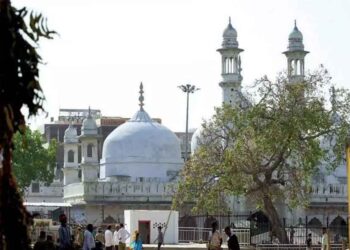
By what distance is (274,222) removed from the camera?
3959cm

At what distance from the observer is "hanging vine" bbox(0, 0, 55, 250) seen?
698 cm

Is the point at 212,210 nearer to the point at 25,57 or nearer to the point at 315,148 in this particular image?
the point at 315,148

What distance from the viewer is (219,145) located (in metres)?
41.1

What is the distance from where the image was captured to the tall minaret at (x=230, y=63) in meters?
66.2

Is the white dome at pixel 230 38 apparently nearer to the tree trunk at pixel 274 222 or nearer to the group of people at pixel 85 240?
the tree trunk at pixel 274 222

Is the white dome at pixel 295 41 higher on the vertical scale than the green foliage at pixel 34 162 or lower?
higher

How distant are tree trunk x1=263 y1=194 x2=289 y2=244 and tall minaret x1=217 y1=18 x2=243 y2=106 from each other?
84.1ft

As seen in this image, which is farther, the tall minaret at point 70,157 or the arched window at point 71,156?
the arched window at point 71,156

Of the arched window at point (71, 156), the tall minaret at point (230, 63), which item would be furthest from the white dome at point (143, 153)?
the arched window at point (71, 156)

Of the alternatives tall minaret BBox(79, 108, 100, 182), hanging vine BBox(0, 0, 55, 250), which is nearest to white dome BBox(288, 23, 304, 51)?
tall minaret BBox(79, 108, 100, 182)

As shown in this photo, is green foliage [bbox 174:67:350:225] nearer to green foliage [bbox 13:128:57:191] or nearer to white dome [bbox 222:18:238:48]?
white dome [bbox 222:18:238:48]

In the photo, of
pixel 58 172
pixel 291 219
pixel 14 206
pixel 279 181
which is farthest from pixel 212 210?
pixel 58 172

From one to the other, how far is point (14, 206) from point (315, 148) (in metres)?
32.1

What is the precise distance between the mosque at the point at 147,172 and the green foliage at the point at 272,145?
21.0 meters
